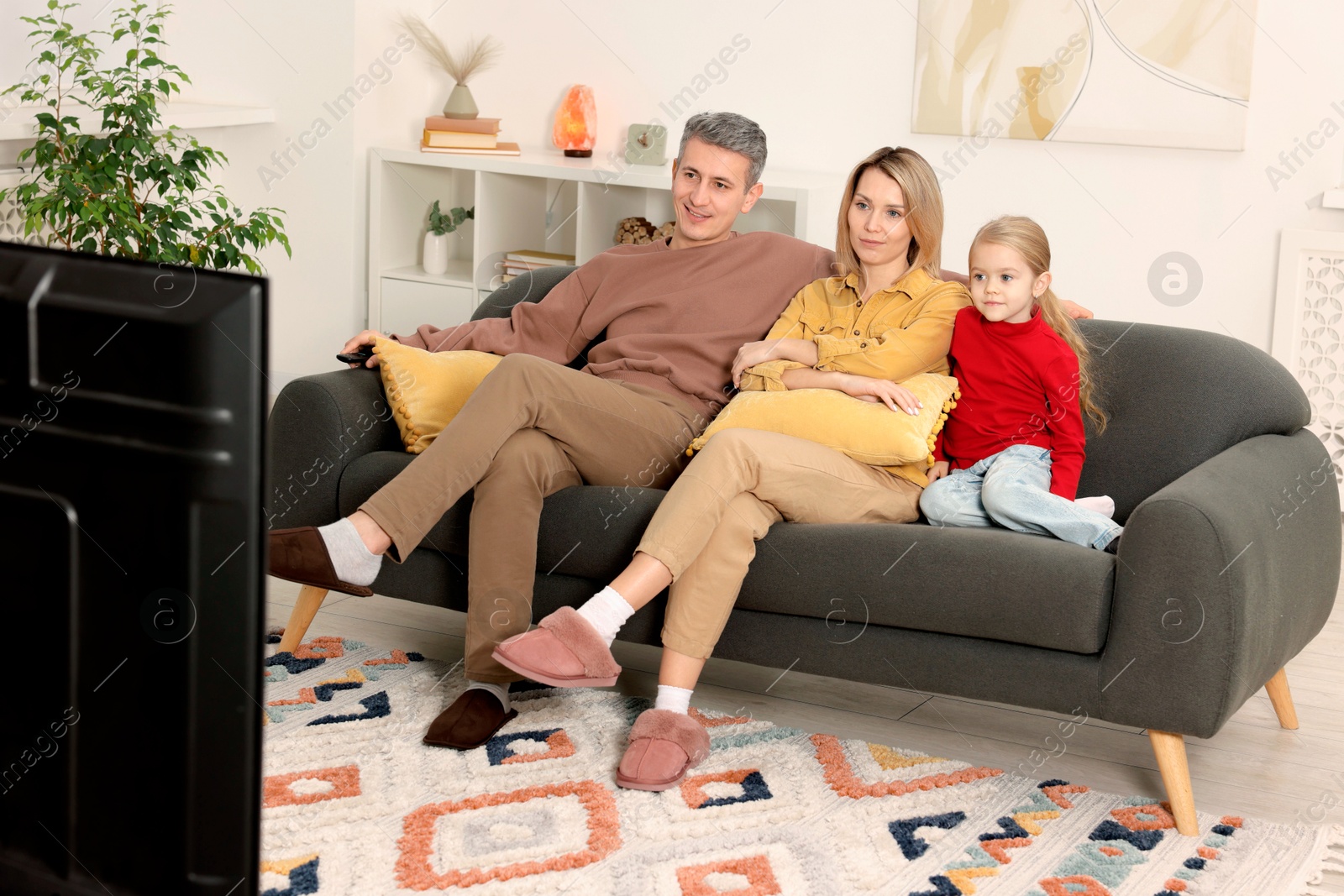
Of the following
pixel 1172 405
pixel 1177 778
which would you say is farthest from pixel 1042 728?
pixel 1172 405

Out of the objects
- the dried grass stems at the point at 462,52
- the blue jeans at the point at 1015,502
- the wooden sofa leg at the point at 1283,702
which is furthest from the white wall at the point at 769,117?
the blue jeans at the point at 1015,502

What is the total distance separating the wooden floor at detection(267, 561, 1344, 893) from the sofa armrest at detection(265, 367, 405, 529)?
0.22 meters

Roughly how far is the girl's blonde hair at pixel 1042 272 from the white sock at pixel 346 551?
44.9 inches

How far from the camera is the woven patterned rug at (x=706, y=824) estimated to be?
5.52ft

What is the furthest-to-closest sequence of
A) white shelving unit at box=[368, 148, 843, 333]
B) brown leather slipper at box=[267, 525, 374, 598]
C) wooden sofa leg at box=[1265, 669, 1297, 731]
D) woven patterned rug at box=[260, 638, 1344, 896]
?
white shelving unit at box=[368, 148, 843, 333] → wooden sofa leg at box=[1265, 669, 1297, 731] → brown leather slipper at box=[267, 525, 374, 598] → woven patterned rug at box=[260, 638, 1344, 896]

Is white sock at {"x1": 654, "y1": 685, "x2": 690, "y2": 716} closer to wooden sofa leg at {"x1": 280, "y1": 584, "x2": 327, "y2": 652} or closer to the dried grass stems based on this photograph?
wooden sofa leg at {"x1": 280, "y1": 584, "x2": 327, "y2": 652}

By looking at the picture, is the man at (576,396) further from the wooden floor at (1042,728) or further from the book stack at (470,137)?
the book stack at (470,137)

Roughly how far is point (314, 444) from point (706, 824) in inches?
40.5

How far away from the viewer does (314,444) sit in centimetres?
233

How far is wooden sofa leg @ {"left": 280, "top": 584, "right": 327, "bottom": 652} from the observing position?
2.35 m

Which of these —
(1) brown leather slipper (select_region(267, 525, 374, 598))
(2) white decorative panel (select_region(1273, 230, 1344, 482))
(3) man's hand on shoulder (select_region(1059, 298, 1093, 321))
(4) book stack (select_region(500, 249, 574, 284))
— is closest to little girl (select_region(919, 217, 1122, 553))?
(3) man's hand on shoulder (select_region(1059, 298, 1093, 321))

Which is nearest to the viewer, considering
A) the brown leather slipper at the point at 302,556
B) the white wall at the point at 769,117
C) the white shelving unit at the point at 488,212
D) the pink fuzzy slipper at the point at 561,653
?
the pink fuzzy slipper at the point at 561,653

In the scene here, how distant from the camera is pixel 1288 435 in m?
2.22

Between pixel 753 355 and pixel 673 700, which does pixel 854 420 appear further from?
pixel 673 700
